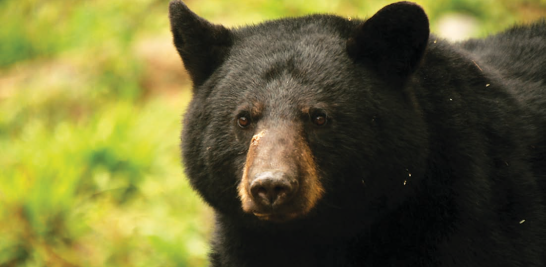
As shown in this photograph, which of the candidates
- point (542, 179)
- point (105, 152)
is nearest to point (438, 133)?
point (542, 179)

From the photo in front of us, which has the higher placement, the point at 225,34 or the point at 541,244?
the point at 225,34

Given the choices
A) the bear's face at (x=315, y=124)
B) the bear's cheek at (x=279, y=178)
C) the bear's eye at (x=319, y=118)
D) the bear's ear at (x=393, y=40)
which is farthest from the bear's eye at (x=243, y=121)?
the bear's ear at (x=393, y=40)

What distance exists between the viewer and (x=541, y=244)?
3.40 meters

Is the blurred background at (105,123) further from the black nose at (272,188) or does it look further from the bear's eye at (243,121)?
the black nose at (272,188)

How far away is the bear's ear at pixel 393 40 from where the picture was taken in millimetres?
3201

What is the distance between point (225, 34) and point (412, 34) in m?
1.04

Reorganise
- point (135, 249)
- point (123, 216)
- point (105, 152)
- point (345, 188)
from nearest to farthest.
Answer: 1. point (345, 188)
2. point (135, 249)
3. point (123, 216)
4. point (105, 152)

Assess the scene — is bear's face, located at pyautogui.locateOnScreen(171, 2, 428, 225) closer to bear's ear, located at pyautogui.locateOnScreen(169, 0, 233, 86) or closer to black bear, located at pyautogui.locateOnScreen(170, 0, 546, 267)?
black bear, located at pyautogui.locateOnScreen(170, 0, 546, 267)

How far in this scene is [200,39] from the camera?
3.68 m

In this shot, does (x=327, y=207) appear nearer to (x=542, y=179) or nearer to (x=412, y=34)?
(x=412, y=34)

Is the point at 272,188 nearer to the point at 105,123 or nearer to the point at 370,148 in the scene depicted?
the point at 370,148

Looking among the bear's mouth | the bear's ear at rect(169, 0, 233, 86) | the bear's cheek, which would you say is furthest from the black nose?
the bear's ear at rect(169, 0, 233, 86)

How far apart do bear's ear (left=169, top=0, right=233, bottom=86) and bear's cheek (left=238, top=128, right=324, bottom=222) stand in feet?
2.33

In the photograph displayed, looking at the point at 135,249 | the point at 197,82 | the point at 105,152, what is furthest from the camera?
the point at 105,152
